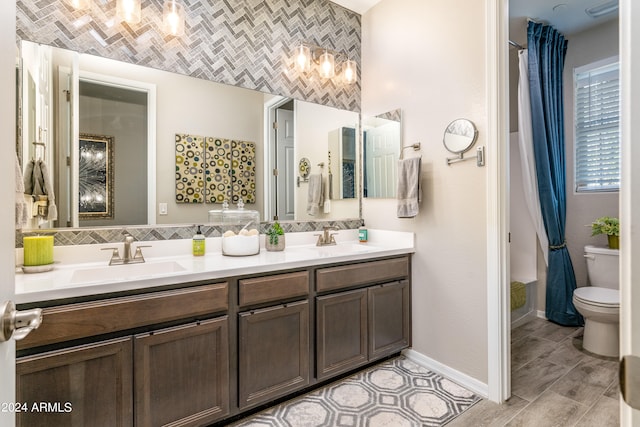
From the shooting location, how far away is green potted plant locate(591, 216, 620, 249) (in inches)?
109

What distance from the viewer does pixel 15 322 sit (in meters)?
0.62

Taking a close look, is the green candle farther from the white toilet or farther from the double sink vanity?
the white toilet

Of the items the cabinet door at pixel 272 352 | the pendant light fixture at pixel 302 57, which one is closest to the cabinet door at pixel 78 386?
the cabinet door at pixel 272 352

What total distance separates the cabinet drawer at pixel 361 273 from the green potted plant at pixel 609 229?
1.83 meters

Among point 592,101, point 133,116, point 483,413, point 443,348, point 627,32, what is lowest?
point 483,413

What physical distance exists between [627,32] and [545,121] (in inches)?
119

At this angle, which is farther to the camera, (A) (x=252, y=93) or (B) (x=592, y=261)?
(B) (x=592, y=261)

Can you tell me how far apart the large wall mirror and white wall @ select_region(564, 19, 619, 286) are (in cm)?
276

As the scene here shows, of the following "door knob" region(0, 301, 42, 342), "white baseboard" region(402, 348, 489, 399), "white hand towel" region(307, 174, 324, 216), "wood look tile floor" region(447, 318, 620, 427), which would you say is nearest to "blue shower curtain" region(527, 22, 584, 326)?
"wood look tile floor" region(447, 318, 620, 427)

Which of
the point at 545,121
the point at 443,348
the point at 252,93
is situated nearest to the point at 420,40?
the point at 252,93

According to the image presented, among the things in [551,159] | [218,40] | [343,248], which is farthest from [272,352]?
[551,159]

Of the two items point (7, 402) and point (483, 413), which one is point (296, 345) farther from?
point (7, 402)

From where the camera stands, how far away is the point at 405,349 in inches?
96.3

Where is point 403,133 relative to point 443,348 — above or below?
above
